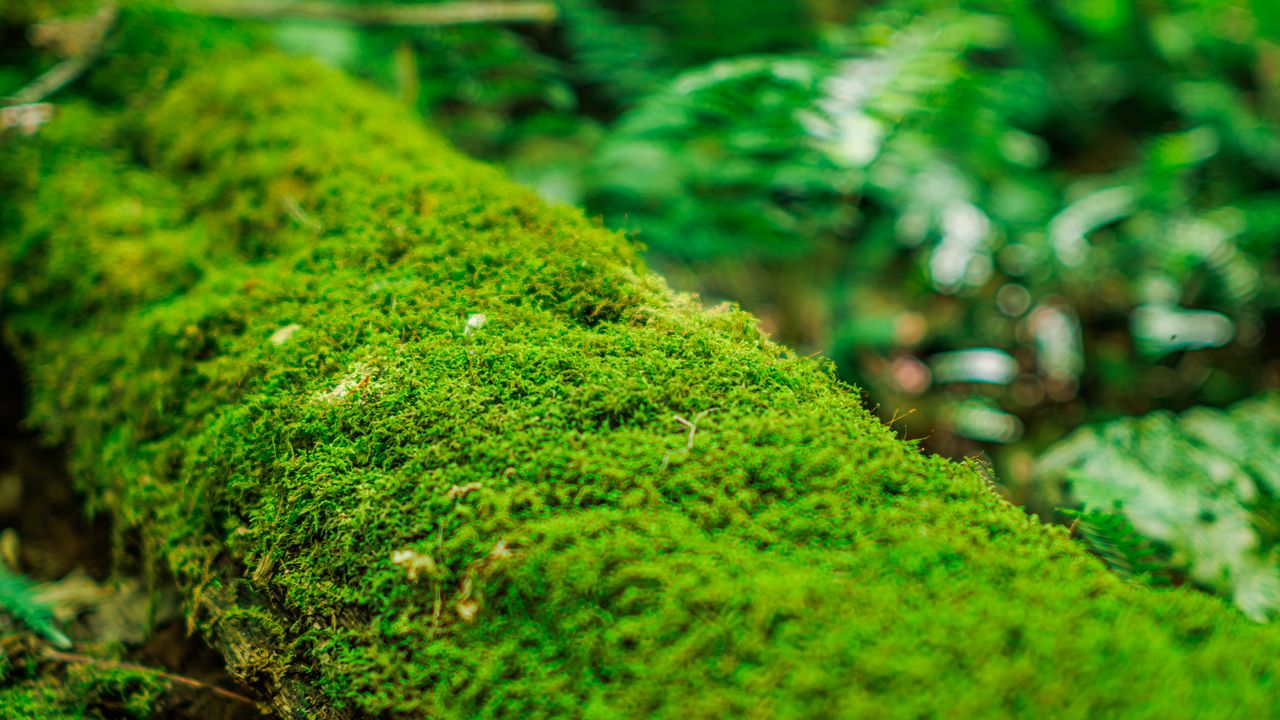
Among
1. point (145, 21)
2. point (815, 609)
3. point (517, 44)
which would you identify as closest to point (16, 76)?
point (145, 21)

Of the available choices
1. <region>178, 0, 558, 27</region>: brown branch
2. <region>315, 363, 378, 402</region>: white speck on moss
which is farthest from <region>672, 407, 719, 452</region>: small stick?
<region>178, 0, 558, 27</region>: brown branch

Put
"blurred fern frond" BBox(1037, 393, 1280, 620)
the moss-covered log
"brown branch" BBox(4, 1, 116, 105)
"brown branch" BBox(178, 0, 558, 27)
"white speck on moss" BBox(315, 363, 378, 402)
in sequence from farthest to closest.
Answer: "brown branch" BBox(178, 0, 558, 27) < "brown branch" BBox(4, 1, 116, 105) < "blurred fern frond" BBox(1037, 393, 1280, 620) < "white speck on moss" BBox(315, 363, 378, 402) < the moss-covered log

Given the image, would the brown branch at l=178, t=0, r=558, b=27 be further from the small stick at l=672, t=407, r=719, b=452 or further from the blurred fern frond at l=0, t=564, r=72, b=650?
the small stick at l=672, t=407, r=719, b=452

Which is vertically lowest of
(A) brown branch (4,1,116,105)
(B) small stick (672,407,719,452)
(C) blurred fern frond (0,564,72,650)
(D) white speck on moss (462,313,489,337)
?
(C) blurred fern frond (0,564,72,650)

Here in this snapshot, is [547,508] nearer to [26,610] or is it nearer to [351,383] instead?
[351,383]

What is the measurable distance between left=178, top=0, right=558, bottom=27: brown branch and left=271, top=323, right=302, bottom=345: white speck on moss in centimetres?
265

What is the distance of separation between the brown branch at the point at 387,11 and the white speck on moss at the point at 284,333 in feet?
8.71

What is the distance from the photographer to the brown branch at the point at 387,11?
139 inches

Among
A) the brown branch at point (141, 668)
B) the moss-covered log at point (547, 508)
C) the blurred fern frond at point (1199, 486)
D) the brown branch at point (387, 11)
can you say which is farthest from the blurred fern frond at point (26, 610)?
the brown branch at point (387, 11)

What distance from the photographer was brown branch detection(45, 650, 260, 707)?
5.37ft

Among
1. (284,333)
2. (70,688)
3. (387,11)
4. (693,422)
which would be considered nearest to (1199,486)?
(693,422)

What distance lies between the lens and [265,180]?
2.38 meters

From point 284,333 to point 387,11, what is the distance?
2900 millimetres

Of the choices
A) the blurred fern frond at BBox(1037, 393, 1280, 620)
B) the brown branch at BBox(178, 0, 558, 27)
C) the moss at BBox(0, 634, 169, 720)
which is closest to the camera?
the moss at BBox(0, 634, 169, 720)
